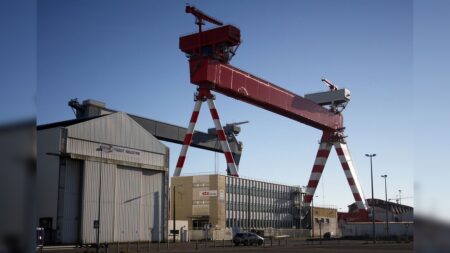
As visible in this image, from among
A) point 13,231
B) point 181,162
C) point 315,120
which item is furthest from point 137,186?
point 13,231

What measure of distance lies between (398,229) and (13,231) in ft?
212

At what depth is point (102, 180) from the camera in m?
44.2

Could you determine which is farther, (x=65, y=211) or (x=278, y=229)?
(x=278, y=229)

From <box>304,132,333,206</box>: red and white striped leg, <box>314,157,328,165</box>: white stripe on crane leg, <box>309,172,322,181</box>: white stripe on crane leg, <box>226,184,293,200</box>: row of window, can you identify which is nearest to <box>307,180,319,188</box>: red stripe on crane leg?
<box>304,132,333,206</box>: red and white striped leg

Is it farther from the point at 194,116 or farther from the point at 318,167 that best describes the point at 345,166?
the point at 194,116

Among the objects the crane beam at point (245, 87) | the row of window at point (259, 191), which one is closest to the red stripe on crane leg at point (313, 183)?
the row of window at point (259, 191)

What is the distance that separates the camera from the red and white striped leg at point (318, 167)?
74938mm

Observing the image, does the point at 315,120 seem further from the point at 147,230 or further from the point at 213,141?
the point at 147,230

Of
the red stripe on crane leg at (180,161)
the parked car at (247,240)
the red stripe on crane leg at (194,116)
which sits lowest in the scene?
the parked car at (247,240)

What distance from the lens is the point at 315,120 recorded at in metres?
70.9

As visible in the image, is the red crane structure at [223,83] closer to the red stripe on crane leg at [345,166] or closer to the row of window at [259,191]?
the row of window at [259,191]

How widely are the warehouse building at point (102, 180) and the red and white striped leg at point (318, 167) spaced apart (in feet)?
97.7

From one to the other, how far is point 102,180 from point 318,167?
3976 cm

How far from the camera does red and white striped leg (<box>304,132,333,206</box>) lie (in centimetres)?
7494
